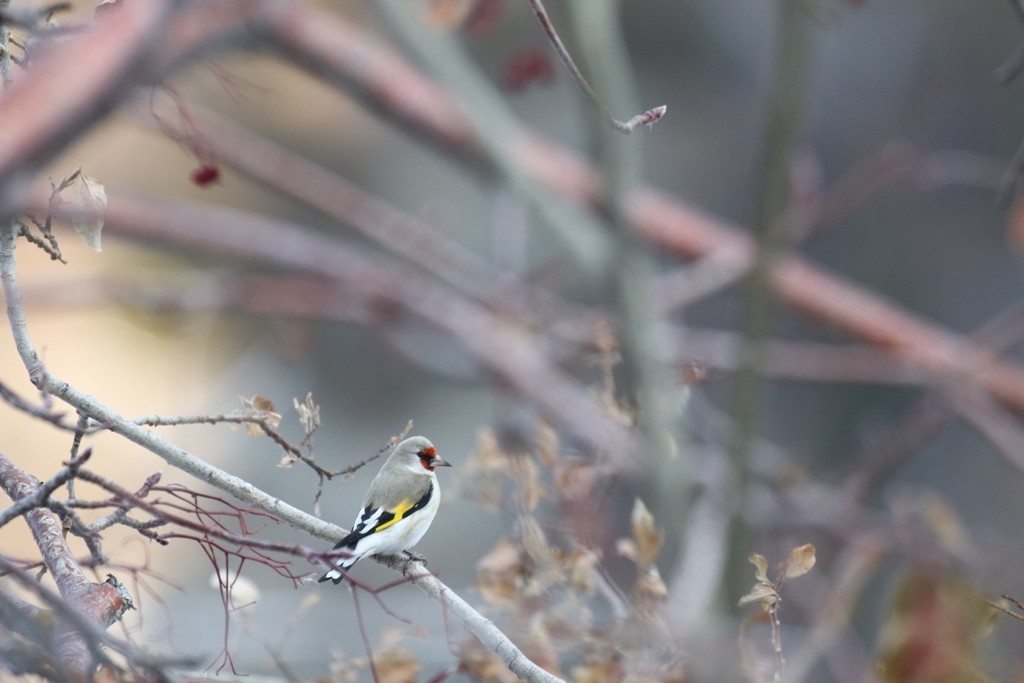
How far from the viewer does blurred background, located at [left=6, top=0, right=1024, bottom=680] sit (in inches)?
128

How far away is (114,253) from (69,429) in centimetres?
335

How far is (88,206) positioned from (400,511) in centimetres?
44

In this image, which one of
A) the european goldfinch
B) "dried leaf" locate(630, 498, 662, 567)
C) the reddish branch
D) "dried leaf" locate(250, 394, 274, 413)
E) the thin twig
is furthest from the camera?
the reddish branch

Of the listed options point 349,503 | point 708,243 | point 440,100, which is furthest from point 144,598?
point 708,243

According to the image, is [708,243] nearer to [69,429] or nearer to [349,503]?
[349,503]

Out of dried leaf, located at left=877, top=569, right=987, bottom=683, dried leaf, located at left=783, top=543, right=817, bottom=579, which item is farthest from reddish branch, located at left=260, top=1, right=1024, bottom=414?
dried leaf, located at left=783, top=543, right=817, bottom=579

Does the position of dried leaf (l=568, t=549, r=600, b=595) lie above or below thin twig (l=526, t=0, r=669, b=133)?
below

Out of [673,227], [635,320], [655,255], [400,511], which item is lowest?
[400,511]

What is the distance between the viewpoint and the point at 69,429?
25.2 inches

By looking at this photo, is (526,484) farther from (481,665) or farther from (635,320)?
(635,320)

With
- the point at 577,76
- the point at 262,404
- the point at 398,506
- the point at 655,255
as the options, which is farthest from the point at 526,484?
the point at 655,255

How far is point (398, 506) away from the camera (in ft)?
3.61

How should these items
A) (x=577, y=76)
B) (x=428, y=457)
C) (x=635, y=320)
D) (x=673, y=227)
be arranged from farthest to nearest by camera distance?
(x=673, y=227), (x=428, y=457), (x=635, y=320), (x=577, y=76)

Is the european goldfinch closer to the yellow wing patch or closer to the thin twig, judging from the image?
the yellow wing patch
